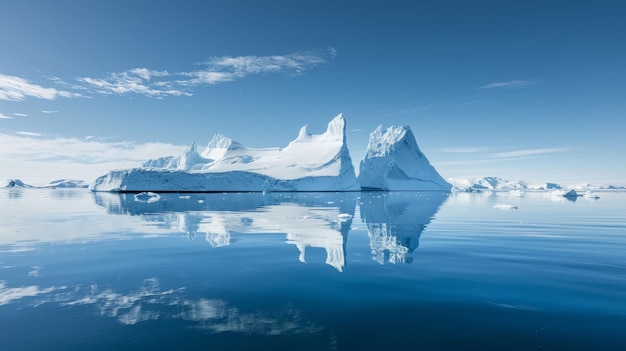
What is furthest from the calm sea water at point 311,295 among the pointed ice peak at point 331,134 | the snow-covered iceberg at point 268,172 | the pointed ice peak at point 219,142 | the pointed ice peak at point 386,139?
the pointed ice peak at point 219,142

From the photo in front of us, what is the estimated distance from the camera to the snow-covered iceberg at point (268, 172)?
225 feet

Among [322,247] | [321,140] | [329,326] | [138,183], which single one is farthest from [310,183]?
[329,326]

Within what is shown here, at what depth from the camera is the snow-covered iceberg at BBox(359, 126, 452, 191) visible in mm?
97062

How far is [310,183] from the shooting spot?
84.5 meters

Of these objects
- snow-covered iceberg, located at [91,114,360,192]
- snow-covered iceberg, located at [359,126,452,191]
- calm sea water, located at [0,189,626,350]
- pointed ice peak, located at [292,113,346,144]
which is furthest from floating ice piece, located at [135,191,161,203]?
snow-covered iceberg, located at [359,126,452,191]

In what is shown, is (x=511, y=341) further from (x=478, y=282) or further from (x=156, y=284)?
(x=156, y=284)

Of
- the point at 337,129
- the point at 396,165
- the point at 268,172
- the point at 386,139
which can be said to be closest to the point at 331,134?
the point at 337,129

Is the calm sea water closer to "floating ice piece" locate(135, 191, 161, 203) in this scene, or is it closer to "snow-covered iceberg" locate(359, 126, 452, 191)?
"floating ice piece" locate(135, 191, 161, 203)

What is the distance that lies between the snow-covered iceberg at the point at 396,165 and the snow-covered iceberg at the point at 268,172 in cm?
904

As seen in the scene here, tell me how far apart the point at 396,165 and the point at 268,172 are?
38.8m

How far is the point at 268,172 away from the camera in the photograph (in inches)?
3506

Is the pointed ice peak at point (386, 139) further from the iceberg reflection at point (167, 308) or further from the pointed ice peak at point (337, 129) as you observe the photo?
the iceberg reflection at point (167, 308)

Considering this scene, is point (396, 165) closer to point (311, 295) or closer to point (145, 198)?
point (145, 198)

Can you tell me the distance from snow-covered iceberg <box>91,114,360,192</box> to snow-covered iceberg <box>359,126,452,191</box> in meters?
9.04
